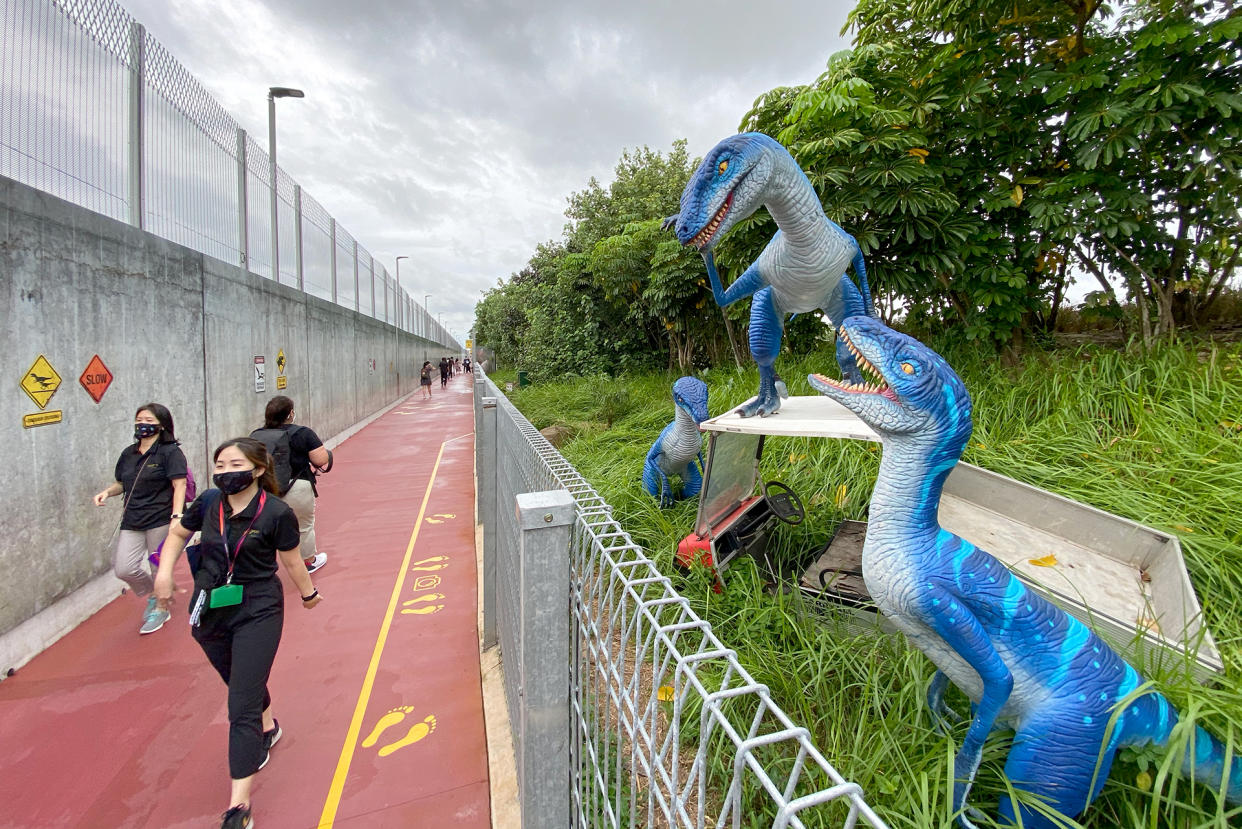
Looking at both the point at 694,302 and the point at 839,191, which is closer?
the point at 839,191

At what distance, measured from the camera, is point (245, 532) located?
82.6 inches

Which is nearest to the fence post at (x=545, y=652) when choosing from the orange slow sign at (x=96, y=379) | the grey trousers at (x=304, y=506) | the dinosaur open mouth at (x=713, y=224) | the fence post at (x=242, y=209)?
the dinosaur open mouth at (x=713, y=224)

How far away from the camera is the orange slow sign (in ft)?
12.0

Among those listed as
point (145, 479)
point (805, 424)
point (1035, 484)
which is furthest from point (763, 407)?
point (145, 479)

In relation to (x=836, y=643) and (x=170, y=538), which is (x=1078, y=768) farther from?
(x=170, y=538)

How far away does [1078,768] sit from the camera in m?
1.37

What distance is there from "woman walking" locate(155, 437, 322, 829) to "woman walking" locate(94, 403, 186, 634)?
1239 mm

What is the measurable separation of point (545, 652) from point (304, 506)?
3.52 metres

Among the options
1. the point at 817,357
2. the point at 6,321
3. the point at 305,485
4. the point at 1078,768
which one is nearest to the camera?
the point at 1078,768

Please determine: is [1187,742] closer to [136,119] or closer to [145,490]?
[145,490]

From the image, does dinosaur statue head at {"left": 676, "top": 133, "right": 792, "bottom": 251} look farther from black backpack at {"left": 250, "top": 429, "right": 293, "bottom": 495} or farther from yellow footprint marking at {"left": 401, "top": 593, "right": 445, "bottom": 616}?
black backpack at {"left": 250, "top": 429, "right": 293, "bottom": 495}

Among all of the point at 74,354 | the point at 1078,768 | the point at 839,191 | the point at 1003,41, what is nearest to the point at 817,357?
the point at 839,191

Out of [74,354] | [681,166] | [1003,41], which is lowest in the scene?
[74,354]

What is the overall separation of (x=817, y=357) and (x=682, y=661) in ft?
20.3
